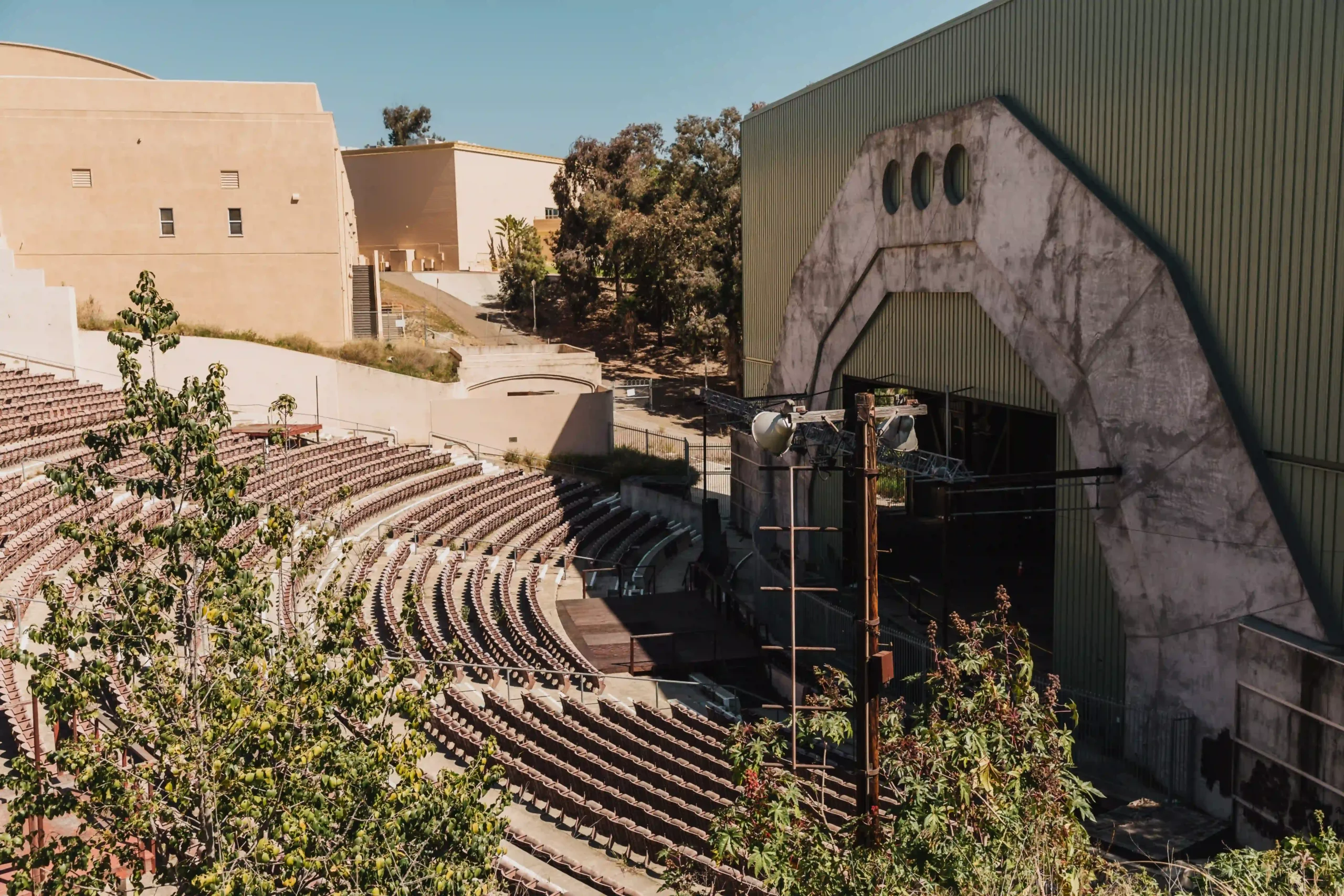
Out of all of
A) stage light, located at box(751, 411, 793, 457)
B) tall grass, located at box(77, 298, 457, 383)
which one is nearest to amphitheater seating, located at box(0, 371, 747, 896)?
stage light, located at box(751, 411, 793, 457)

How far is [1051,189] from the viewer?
63.6ft

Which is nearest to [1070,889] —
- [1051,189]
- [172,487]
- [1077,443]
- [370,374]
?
[172,487]

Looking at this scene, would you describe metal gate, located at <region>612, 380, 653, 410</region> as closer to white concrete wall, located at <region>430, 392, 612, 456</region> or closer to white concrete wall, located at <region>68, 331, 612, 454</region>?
white concrete wall, located at <region>68, 331, 612, 454</region>

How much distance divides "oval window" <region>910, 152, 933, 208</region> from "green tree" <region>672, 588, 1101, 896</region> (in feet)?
55.2

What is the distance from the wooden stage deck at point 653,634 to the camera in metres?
22.6

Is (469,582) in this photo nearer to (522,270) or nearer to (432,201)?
(522,270)

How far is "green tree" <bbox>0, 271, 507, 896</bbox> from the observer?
796cm

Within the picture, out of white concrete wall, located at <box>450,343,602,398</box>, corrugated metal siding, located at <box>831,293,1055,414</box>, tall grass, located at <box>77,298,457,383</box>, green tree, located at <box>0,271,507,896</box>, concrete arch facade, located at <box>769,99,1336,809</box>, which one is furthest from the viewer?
white concrete wall, located at <box>450,343,602,398</box>

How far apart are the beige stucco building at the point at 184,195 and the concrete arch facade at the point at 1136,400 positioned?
2502cm

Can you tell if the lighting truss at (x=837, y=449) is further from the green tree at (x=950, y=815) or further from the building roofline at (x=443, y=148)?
the building roofline at (x=443, y=148)

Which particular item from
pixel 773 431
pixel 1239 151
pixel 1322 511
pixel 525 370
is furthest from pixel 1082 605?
pixel 525 370

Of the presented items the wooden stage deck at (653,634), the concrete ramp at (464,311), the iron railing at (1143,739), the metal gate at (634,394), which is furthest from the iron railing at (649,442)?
the iron railing at (1143,739)

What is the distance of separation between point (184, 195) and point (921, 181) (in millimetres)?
27017

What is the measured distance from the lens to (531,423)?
4109cm
